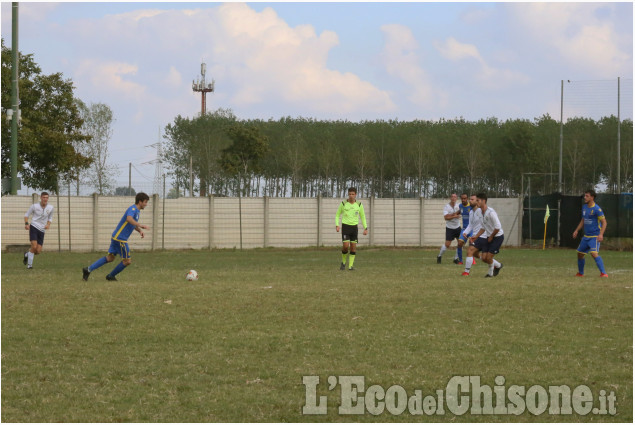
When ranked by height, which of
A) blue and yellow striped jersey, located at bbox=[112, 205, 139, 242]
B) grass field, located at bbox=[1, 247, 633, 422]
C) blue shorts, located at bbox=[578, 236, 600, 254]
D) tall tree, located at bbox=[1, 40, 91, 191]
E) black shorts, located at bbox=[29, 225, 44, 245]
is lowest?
grass field, located at bbox=[1, 247, 633, 422]

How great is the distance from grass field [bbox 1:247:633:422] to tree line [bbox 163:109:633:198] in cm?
5019

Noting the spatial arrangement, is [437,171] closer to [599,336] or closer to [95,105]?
[95,105]

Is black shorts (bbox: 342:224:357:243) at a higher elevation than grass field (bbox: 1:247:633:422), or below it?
higher

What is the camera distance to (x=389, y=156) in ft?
274

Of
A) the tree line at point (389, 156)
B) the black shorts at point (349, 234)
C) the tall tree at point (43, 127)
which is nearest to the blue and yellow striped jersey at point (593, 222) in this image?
the black shorts at point (349, 234)

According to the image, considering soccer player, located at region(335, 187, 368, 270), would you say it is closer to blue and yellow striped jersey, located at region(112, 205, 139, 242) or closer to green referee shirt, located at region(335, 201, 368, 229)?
green referee shirt, located at region(335, 201, 368, 229)

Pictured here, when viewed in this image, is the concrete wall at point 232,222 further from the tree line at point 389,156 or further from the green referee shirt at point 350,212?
the tree line at point 389,156

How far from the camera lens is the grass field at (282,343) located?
7.00m

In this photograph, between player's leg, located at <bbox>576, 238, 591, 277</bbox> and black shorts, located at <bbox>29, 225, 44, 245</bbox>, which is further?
black shorts, located at <bbox>29, 225, 44, 245</bbox>

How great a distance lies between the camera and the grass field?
700 cm

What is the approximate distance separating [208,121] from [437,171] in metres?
22.2

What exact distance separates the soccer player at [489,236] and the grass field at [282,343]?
5.31 ft

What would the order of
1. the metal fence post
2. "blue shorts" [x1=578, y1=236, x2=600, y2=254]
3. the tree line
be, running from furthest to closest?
the tree line < the metal fence post < "blue shorts" [x1=578, y1=236, x2=600, y2=254]

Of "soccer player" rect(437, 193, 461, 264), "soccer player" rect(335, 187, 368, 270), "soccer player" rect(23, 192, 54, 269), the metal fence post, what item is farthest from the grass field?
the metal fence post
